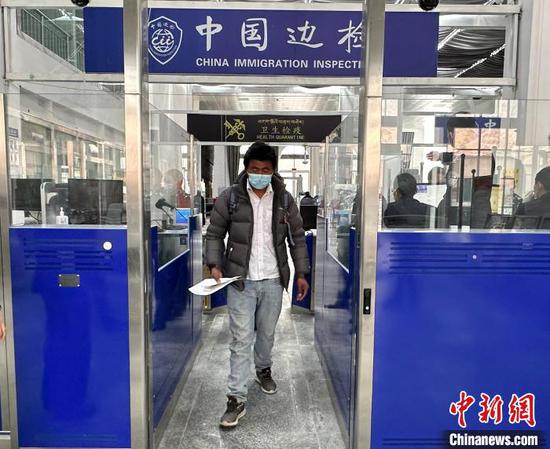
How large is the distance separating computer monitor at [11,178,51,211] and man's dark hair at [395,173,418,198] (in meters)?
1.74

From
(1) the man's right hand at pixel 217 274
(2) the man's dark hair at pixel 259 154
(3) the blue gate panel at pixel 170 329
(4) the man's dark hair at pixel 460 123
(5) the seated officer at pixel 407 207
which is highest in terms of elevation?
(4) the man's dark hair at pixel 460 123

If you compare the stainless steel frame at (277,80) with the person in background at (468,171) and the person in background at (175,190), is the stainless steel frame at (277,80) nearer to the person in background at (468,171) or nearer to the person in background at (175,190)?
the person in background at (175,190)

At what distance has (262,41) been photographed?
3.18 metres

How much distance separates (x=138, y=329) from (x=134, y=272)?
28cm

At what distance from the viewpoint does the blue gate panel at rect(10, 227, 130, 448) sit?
6.34ft

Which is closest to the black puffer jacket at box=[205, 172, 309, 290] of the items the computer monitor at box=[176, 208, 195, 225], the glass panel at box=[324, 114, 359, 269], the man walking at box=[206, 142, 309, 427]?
the man walking at box=[206, 142, 309, 427]

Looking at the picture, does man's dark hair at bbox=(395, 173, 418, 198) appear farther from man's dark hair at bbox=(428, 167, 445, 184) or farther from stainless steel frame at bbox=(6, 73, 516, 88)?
stainless steel frame at bbox=(6, 73, 516, 88)

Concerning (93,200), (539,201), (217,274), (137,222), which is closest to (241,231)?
(217,274)

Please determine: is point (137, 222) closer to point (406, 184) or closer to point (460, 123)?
point (406, 184)

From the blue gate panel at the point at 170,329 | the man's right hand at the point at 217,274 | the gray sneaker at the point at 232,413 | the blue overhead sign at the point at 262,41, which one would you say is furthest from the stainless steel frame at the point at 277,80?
the gray sneaker at the point at 232,413

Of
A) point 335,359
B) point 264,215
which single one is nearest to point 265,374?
point 335,359

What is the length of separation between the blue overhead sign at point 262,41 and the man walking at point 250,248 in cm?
102

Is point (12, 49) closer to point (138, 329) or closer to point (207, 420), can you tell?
point (138, 329)

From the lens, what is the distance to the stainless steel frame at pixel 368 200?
177cm
